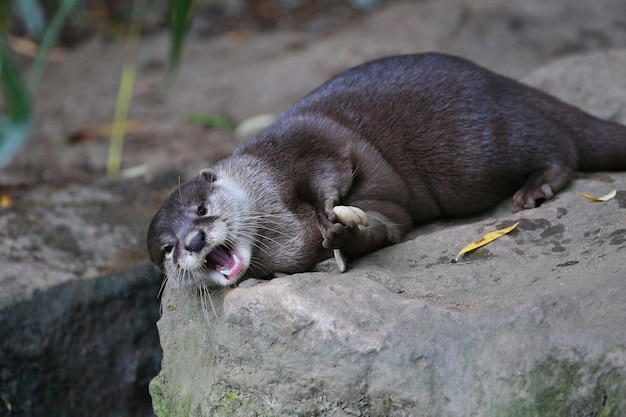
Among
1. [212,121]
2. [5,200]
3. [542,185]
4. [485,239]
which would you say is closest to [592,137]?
[542,185]

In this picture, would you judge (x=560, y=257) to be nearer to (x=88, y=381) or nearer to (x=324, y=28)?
(x=88, y=381)

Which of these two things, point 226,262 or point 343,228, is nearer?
point 343,228

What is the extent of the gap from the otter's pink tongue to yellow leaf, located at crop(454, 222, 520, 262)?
566 millimetres

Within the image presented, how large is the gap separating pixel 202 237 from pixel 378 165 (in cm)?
61

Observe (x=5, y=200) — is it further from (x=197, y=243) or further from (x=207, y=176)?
(x=197, y=243)

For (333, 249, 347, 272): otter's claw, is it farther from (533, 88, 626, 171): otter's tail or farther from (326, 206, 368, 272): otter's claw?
(533, 88, 626, 171): otter's tail

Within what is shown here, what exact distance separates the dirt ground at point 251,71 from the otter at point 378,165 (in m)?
1.37

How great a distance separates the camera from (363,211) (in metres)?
2.37

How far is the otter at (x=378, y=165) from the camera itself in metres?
2.34

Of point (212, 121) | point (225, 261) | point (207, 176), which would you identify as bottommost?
point (212, 121)

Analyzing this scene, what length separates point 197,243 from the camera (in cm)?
223

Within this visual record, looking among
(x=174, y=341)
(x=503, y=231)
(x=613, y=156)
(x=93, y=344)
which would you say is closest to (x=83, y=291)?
(x=93, y=344)

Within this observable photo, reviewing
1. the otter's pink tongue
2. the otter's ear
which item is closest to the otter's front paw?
the otter's pink tongue

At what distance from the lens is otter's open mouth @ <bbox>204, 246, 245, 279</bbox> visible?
2264mm
